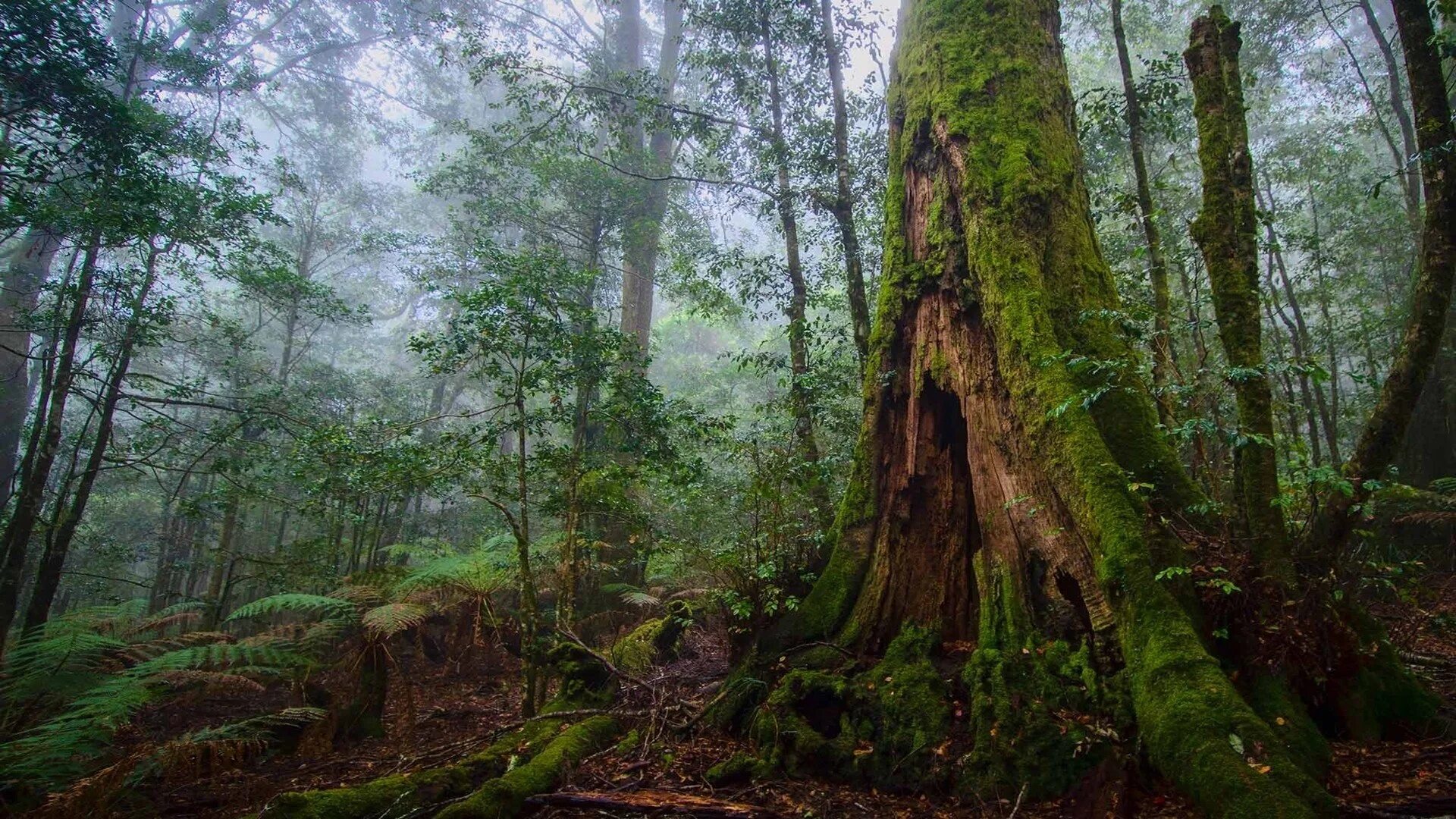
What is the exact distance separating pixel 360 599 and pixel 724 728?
4066 mm

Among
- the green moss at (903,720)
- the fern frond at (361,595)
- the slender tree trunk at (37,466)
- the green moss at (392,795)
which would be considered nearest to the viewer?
the green moss at (392,795)

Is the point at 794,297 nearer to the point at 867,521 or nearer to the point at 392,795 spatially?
the point at 867,521

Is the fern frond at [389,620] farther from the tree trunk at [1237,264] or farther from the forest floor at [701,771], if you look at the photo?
the tree trunk at [1237,264]

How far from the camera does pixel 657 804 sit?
3.18 m

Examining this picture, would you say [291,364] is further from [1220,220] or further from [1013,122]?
[1220,220]

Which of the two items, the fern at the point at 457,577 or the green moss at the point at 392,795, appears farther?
the fern at the point at 457,577

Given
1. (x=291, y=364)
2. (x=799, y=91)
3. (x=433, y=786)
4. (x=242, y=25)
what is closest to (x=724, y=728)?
(x=433, y=786)

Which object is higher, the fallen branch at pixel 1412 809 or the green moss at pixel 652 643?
the green moss at pixel 652 643

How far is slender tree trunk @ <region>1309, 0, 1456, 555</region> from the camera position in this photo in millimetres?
3041

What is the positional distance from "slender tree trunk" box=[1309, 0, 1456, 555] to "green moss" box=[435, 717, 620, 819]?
4.02m

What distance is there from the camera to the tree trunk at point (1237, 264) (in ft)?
10.5

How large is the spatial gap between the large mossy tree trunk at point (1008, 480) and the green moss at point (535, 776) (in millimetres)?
1161

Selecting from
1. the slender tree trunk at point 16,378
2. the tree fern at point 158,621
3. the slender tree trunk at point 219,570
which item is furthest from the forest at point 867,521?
the slender tree trunk at point 16,378

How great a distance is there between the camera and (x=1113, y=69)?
2483cm
